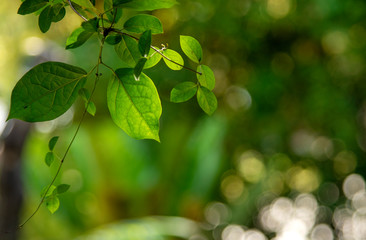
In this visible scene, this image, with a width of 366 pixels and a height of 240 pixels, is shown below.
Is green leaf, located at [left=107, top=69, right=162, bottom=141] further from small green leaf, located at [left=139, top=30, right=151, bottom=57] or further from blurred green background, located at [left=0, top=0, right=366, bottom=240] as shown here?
blurred green background, located at [left=0, top=0, right=366, bottom=240]

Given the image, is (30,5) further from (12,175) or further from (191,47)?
(12,175)

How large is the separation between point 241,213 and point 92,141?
1.44 m

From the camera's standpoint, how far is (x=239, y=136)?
182 inches

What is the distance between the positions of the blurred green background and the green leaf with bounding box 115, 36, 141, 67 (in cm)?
313

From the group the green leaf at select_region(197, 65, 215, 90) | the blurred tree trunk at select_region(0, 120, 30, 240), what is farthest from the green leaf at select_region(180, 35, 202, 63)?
the blurred tree trunk at select_region(0, 120, 30, 240)

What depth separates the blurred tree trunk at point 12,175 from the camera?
9.19ft

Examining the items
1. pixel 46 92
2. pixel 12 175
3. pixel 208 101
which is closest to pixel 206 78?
pixel 208 101

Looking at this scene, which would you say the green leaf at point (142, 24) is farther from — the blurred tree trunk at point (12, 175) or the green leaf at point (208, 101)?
the blurred tree trunk at point (12, 175)

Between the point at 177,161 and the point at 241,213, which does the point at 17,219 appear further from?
the point at 241,213

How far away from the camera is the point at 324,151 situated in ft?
14.5

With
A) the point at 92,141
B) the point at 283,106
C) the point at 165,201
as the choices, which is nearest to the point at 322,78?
the point at 283,106

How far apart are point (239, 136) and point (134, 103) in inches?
169

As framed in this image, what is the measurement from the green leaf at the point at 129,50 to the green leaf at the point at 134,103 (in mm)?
21

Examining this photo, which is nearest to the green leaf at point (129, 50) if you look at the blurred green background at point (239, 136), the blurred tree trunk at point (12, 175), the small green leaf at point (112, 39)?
the small green leaf at point (112, 39)
